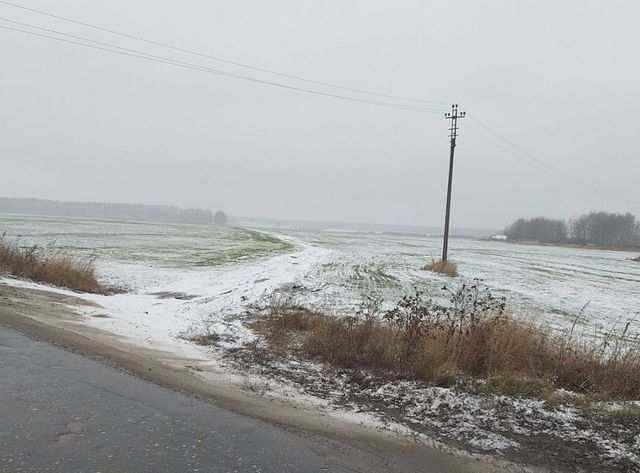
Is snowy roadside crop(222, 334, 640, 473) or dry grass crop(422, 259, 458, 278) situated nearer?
snowy roadside crop(222, 334, 640, 473)

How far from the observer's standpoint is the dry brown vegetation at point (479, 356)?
6592 mm

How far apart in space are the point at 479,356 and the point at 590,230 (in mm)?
190891

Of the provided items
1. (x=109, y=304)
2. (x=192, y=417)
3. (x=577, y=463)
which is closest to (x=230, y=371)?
(x=192, y=417)

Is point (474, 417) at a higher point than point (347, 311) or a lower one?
higher


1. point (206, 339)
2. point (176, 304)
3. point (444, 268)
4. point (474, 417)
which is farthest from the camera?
point (444, 268)

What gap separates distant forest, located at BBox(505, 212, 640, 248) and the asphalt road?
180m

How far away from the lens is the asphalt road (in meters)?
3.71

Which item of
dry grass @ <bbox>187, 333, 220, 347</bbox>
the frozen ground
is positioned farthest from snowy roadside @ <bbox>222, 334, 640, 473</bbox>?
dry grass @ <bbox>187, 333, 220, 347</bbox>

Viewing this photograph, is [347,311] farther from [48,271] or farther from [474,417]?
[48,271]

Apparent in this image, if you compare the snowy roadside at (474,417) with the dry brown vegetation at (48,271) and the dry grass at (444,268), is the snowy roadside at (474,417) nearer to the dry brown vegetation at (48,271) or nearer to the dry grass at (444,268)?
the dry brown vegetation at (48,271)

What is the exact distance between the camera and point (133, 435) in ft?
13.7

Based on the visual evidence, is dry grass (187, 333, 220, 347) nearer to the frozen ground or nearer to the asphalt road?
the frozen ground

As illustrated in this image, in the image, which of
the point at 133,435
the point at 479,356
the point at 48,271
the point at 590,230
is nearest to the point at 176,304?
the point at 48,271

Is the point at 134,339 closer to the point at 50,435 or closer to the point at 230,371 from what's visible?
the point at 230,371
